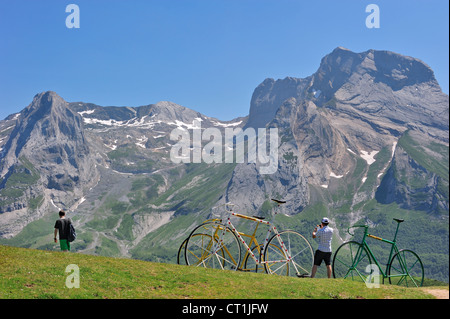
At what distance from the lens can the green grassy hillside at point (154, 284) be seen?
18656 mm

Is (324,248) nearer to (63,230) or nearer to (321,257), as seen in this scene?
(321,257)

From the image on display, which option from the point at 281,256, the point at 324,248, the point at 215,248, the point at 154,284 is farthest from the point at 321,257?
the point at 154,284

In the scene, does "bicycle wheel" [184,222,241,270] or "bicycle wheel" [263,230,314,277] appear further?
"bicycle wheel" [263,230,314,277]

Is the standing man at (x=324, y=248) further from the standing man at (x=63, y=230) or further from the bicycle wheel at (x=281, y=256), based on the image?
the standing man at (x=63, y=230)

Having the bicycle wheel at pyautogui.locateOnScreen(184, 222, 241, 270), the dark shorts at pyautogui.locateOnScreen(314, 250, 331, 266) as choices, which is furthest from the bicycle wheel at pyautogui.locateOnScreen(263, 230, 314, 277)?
the bicycle wheel at pyautogui.locateOnScreen(184, 222, 241, 270)

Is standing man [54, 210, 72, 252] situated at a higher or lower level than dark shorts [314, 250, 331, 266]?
higher

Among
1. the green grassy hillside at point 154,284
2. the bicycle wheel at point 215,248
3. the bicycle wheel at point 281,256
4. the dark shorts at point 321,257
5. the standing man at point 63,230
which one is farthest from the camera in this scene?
the standing man at point 63,230

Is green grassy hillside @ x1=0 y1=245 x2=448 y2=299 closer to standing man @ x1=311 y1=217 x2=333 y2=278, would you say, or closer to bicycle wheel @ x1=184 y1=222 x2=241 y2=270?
bicycle wheel @ x1=184 y1=222 x2=241 y2=270

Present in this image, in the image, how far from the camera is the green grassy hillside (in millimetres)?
18656

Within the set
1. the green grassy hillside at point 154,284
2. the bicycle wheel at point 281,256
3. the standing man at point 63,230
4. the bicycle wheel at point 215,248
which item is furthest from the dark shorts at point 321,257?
the standing man at point 63,230

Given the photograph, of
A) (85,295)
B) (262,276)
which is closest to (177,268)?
(262,276)

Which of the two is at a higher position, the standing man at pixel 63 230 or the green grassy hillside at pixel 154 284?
the standing man at pixel 63 230
